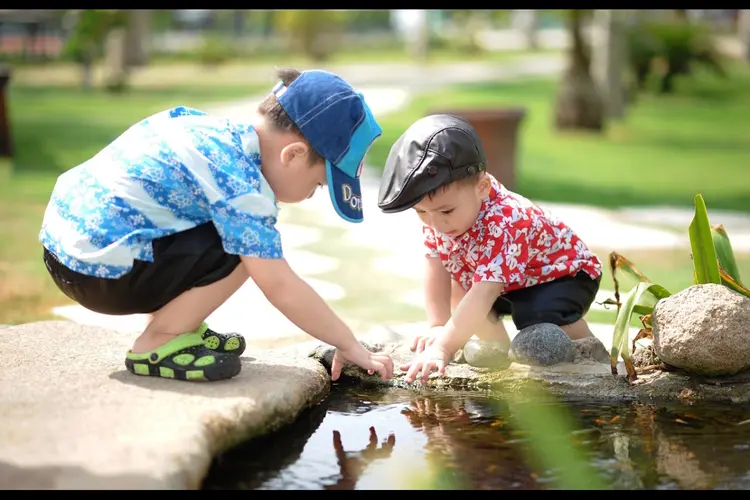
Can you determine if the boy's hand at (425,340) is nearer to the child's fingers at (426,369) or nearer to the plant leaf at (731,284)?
the child's fingers at (426,369)

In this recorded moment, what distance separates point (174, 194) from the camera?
118 inches

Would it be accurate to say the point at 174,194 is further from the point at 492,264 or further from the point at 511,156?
the point at 511,156

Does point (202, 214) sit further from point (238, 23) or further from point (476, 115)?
point (238, 23)

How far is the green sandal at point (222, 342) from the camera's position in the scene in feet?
10.6

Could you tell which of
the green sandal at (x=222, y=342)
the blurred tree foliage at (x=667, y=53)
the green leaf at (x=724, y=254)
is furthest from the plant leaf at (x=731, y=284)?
the blurred tree foliage at (x=667, y=53)

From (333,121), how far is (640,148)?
10.1m

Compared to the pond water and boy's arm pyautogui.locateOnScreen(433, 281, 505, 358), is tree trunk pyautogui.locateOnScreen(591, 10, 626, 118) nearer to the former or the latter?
boy's arm pyautogui.locateOnScreen(433, 281, 505, 358)

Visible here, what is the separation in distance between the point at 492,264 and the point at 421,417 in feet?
1.91

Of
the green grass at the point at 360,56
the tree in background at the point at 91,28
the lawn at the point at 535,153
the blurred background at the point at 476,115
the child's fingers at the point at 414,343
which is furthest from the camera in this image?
the green grass at the point at 360,56

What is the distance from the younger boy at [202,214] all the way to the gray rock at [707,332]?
873mm

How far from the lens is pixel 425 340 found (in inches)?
142

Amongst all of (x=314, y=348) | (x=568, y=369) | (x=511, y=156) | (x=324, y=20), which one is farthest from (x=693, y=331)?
(x=324, y=20)

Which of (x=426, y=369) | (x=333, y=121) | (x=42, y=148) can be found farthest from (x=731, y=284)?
(x=42, y=148)

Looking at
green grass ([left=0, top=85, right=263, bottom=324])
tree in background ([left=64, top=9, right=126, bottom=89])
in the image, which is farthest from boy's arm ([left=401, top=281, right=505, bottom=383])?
tree in background ([left=64, top=9, right=126, bottom=89])
